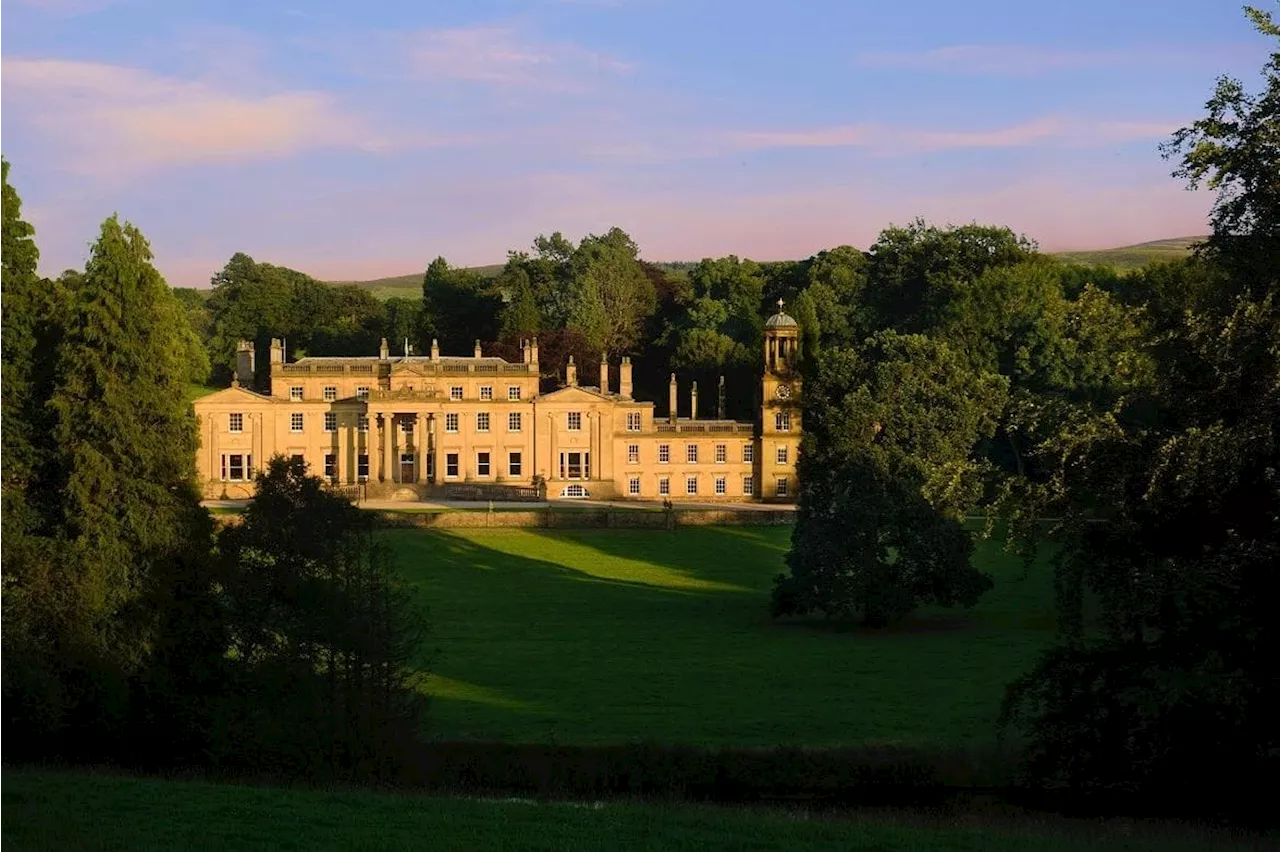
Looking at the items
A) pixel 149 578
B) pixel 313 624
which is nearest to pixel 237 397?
pixel 149 578

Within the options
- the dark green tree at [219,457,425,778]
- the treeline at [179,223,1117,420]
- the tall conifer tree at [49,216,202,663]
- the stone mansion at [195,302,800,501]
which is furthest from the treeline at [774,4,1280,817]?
the treeline at [179,223,1117,420]

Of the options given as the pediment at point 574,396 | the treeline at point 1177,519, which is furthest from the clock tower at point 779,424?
the treeline at point 1177,519

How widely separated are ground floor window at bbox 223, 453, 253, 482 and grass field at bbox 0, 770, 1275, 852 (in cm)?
5786

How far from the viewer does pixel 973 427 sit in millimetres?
61594

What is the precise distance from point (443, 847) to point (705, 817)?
277 cm

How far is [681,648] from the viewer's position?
3931 cm

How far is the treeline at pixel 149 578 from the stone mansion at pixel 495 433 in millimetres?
45444

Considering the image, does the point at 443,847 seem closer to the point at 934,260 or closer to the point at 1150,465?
the point at 1150,465

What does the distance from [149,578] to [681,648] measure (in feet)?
52.0

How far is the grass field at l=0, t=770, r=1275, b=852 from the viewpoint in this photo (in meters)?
14.5

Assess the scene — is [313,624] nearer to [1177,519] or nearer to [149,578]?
[149,578]

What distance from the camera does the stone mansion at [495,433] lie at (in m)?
73.9

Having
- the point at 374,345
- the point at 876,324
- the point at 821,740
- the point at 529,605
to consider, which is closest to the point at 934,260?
the point at 876,324

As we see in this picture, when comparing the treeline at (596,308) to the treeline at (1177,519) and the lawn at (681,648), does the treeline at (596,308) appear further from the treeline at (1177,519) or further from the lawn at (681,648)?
the treeline at (1177,519)
